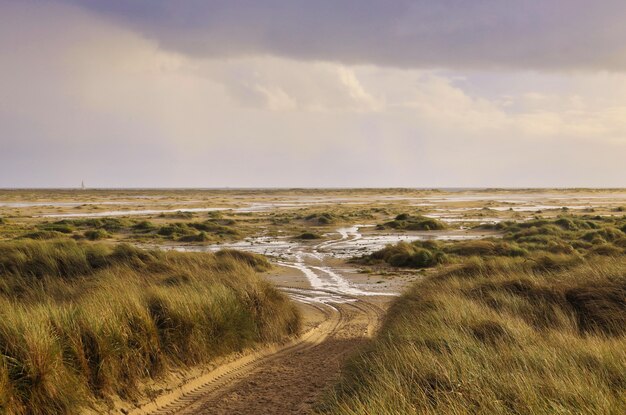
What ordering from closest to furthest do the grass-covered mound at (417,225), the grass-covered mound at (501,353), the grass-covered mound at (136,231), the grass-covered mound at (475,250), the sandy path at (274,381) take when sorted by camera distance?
the grass-covered mound at (501,353) → the sandy path at (274,381) → the grass-covered mound at (475,250) → the grass-covered mound at (136,231) → the grass-covered mound at (417,225)

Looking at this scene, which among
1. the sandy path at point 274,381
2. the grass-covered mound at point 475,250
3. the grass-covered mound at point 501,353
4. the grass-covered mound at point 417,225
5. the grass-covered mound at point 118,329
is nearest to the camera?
the grass-covered mound at point 501,353

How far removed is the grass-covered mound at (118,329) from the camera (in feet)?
21.1

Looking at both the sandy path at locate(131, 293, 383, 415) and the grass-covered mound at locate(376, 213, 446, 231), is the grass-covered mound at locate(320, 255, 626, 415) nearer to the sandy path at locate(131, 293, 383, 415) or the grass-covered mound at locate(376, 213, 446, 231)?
the sandy path at locate(131, 293, 383, 415)

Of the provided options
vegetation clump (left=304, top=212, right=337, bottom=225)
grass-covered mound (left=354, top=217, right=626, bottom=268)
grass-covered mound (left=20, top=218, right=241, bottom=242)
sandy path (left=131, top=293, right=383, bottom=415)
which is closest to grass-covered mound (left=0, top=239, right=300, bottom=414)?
Answer: sandy path (left=131, top=293, right=383, bottom=415)

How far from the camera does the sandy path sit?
7.74 m

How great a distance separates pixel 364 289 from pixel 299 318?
23.3ft

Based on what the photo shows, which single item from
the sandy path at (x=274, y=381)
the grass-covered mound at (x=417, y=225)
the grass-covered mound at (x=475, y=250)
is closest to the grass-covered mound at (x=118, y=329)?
the sandy path at (x=274, y=381)

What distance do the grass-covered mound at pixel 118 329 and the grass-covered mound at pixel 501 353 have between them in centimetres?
303

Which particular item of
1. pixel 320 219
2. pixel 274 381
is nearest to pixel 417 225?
pixel 320 219

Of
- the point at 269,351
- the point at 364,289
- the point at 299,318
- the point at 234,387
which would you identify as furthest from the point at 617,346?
the point at 364,289

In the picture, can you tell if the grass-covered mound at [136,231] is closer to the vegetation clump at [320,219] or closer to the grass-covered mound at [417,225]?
the vegetation clump at [320,219]

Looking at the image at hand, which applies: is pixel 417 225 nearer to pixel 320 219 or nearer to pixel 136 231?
pixel 320 219

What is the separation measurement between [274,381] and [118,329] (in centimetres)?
286

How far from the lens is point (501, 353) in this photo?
6.63 meters
